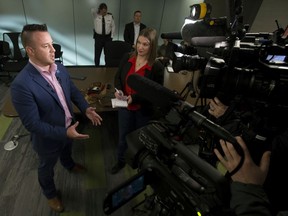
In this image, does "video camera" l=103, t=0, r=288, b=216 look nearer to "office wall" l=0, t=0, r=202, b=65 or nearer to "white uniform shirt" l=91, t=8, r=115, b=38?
"white uniform shirt" l=91, t=8, r=115, b=38

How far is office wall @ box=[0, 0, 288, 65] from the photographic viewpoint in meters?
4.49

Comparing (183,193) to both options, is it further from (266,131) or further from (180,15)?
(180,15)

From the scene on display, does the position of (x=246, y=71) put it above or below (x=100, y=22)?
above

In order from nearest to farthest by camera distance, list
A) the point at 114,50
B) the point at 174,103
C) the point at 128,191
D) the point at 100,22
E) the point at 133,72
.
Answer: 1. the point at 128,191
2. the point at 174,103
3. the point at 133,72
4. the point at 114,50
5. the point at 100,22

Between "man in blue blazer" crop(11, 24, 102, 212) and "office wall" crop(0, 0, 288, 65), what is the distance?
3901 millimetres

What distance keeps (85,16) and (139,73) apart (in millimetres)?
3877

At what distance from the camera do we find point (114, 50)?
342cm

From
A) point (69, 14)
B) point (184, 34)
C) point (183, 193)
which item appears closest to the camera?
point (183, 193)

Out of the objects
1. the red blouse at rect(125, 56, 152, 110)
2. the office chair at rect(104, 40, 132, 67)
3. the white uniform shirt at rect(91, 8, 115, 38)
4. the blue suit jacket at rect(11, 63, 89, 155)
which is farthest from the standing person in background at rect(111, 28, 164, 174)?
the white uniform shirt at rect(91, 8, 115, 38)

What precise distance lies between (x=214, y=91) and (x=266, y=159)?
0.38m

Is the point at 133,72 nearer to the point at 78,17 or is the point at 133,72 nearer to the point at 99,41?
the point at 99,41

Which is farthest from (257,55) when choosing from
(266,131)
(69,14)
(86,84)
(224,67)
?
Result: (69,14)

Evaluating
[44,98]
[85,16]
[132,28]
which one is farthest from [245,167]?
[85,16]

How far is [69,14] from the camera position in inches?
195
